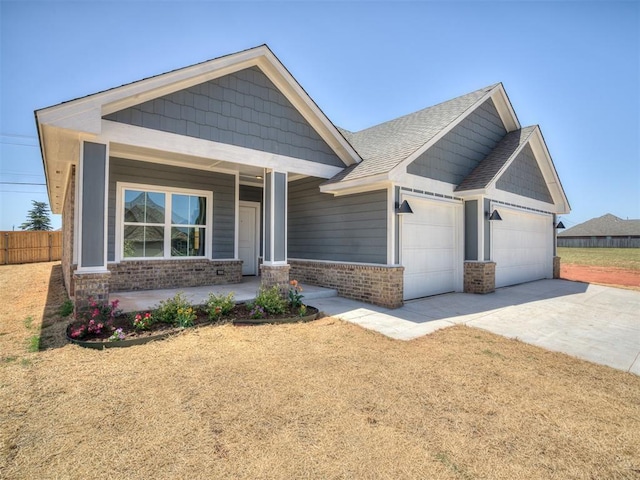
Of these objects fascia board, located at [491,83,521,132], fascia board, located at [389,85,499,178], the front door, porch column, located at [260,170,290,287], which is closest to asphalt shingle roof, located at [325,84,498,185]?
fascia board, located at [389,85,499,178]

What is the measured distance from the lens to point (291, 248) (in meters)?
11.0

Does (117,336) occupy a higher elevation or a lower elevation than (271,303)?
lower

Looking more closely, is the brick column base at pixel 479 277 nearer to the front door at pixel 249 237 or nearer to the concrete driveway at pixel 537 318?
the concrete driveway at pixel 537 318

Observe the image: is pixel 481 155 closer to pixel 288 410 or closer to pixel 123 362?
pixel 288 410

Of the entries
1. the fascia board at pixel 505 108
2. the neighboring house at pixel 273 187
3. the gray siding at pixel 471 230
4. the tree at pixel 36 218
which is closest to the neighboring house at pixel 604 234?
the fascia board at pixel 505 108

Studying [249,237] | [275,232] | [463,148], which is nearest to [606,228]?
[463,148]

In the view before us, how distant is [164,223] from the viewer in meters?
8.83

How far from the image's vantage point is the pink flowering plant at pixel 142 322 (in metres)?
5.14

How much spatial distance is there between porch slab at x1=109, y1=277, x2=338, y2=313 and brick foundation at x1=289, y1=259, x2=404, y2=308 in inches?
13.1

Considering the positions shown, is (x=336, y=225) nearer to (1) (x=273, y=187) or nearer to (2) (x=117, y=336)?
(1) (x=273, y=187)

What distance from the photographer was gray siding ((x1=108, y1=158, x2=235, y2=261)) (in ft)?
26.4

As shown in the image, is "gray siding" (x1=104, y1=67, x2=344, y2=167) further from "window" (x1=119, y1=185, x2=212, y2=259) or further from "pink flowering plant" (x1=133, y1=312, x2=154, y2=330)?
"pink flowering plant" (x1=133, y1=312, x2=154, y2=330)

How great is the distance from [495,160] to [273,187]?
776 centimetres

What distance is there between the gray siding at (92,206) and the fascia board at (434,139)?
5.76 metres
